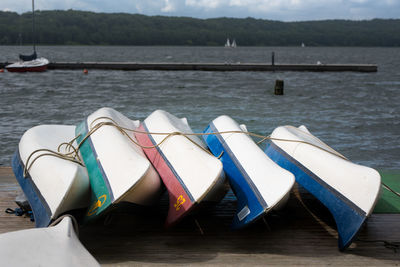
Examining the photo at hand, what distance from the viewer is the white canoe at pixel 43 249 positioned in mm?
2230

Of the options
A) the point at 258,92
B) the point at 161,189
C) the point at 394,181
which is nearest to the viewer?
the point at 161,189

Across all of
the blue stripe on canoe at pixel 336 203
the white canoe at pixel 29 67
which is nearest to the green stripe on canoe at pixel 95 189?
the blue stripe on canoe at pixel 336 203

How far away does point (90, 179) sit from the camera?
4145 millimetres

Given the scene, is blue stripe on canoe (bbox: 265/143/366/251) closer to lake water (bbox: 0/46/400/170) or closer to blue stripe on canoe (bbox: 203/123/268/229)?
blue stripe on canoe (bbox: 203/123/268/229)

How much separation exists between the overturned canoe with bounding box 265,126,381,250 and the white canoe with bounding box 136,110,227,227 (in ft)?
2.79

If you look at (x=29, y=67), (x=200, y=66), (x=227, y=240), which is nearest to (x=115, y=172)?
(x=227, y=240)

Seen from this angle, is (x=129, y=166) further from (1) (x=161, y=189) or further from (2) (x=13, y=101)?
(2) (x=13, y=101)

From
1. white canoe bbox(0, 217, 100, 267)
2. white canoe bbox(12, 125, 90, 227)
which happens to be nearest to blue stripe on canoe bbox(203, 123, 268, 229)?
white canoe bbox(12, 125, 90, 227)

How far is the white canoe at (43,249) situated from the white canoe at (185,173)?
54.1 inches

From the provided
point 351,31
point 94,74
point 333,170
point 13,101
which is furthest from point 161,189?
point 351,31

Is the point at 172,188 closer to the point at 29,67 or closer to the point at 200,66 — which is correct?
the point at 200,66

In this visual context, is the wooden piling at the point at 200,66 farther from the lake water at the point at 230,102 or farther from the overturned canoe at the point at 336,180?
the overturned canoe at the point at 336,180

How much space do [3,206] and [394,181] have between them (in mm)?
4632

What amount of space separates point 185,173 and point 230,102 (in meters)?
15.8
